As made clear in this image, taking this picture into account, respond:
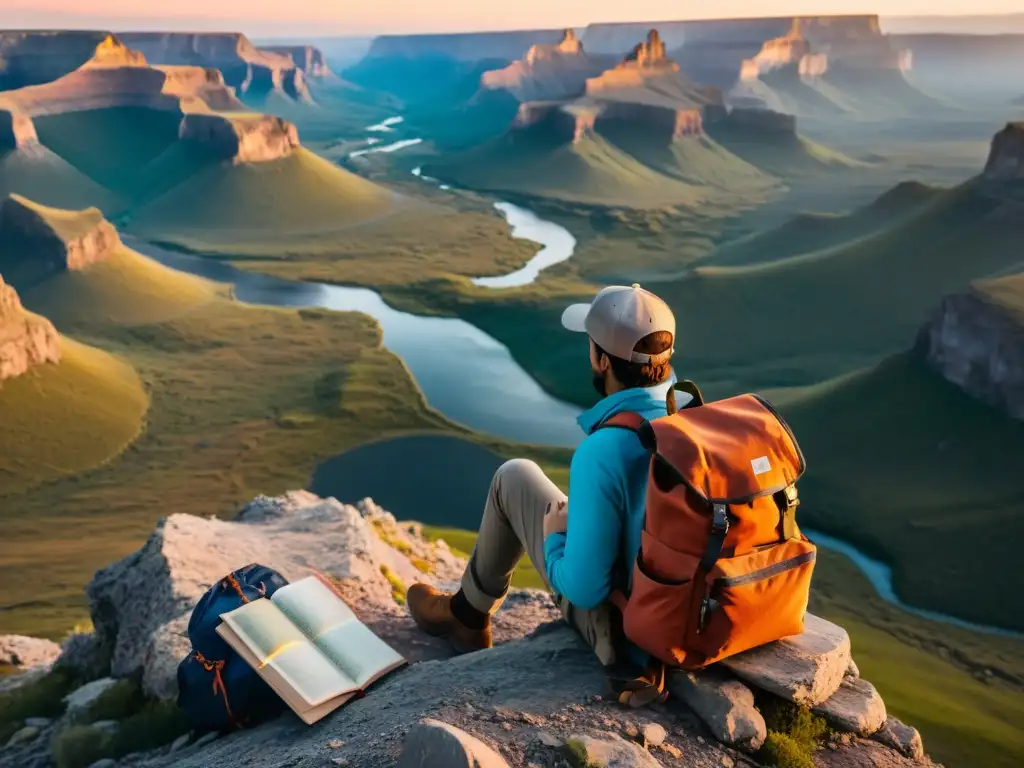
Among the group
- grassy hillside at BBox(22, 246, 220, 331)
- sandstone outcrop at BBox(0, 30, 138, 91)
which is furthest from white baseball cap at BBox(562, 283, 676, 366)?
sandstone outcrop at BBox(0, 30, 138, 91)

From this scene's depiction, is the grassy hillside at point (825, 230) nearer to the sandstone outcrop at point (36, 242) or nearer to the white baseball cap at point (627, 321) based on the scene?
the sandstone outcrop at point (36, 242)

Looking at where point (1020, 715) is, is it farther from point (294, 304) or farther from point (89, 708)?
point (294, 304)

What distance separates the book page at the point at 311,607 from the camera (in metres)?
7.43

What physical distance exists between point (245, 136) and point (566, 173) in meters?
47.5

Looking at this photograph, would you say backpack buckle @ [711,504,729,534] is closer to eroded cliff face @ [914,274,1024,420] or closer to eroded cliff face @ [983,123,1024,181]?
eroded cliff face @ [914,274,1024,420]

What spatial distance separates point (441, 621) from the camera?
8156 mm

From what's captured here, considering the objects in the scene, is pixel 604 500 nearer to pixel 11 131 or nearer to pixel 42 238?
pixel 42 238

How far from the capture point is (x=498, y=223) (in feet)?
354

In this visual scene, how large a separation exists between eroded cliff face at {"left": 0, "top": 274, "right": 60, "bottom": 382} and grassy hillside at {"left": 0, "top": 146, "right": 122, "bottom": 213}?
63680mm

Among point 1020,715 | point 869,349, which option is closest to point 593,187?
point 869,349

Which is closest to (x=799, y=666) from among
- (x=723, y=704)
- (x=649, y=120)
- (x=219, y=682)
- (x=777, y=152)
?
(x=723, y=704)

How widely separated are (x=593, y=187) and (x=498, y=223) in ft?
72.8

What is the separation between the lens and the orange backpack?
16.5ft

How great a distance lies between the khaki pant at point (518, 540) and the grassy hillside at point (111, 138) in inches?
4774
